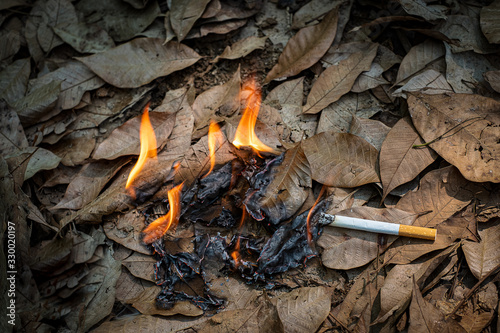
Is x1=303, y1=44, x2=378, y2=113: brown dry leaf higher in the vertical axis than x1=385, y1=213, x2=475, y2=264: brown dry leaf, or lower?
higher

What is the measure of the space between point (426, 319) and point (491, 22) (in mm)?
2165

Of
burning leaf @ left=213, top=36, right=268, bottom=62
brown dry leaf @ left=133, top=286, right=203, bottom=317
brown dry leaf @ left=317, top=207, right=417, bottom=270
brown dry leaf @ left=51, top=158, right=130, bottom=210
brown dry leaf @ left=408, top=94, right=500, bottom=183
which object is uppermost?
burning leaf @ left=213, top=36, right=268, bottom=62

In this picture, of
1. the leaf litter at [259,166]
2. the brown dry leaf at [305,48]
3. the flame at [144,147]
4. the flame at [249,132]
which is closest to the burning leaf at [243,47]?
the leaf litter at [259,166]

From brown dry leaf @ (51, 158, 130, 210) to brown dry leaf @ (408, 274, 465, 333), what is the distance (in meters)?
2.08

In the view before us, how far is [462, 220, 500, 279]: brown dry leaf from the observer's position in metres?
2.24

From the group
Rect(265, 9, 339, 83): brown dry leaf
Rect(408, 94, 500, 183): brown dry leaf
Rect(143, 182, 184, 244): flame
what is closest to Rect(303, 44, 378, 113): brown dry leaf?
Rect(265, 9, 339, 83): brown dry leaf

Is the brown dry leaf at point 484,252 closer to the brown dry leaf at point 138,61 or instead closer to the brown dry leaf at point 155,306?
the brown dry leaf at point 155,306

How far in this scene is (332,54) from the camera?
3123mm

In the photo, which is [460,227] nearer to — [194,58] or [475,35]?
[475,35]

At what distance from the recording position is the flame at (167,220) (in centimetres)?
265

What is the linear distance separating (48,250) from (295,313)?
1621 mm

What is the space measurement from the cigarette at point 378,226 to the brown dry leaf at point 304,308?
16.3 inches

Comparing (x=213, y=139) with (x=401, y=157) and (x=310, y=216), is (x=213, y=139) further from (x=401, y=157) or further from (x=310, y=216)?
(x=401, y=157)

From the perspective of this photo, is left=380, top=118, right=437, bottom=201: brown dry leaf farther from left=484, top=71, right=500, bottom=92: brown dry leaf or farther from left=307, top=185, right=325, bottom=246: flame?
left=484, top=71, right=500, bottom=92: brown dry leaf
